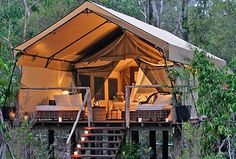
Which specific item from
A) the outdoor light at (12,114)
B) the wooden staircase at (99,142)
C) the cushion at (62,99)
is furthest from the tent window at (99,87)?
the outdoor light at (12,114)

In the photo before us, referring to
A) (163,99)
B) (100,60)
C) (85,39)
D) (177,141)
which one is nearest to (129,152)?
(177,141)

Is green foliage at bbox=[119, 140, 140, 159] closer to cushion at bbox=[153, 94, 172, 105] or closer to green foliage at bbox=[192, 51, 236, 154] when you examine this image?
cushion at bbox=[153, 94, 172, 105]

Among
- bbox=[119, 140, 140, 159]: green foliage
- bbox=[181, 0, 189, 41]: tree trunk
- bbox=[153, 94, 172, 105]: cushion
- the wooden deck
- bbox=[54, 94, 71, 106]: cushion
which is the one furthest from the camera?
bbox=[181, 0, 189, 41]: tree trunk

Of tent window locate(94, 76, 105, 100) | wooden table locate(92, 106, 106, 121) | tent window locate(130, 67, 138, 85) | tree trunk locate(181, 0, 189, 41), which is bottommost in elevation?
wooden table locate(92, 106, 106, 121)

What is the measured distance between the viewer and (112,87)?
548 inches

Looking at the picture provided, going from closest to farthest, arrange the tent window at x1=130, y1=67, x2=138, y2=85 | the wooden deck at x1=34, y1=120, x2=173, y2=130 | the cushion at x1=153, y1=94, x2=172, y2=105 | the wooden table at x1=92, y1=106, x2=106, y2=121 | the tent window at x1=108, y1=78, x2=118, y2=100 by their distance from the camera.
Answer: the wooden deck at x1=34, y1=120, x2=173, y2=130
the cushion at x1=153, y1=94, x2=172, y2=105
the wooden table at x1=92, y1=106, x2=106, y2=121
the tent window at x1=108, y1=78, x2=118, y2=100
the tent window at x1=130, y1=67, x2=138, y2=85

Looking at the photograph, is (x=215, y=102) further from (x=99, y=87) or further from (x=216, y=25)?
(x=216, y=25)

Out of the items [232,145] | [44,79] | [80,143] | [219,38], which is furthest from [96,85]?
[219,38]

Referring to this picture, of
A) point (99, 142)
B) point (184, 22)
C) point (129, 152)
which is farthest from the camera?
point (184, 22)

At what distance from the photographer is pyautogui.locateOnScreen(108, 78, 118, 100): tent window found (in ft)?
45.2

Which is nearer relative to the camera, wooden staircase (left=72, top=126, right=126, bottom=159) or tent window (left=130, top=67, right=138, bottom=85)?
wooden staircase (left=72, top=126, right=126, bottom=159)

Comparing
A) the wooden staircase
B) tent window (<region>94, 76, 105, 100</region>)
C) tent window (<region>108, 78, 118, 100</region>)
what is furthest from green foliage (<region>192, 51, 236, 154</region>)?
tent window (<region>108, 78, 118, 100</region>)

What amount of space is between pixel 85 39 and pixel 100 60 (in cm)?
69

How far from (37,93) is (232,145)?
5.87m
